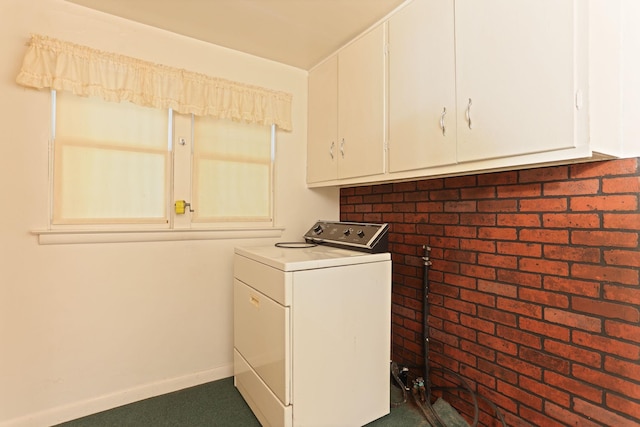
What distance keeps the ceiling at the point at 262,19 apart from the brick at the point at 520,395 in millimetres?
2080

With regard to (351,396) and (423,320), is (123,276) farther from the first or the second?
(423,320)

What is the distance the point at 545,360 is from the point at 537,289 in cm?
32

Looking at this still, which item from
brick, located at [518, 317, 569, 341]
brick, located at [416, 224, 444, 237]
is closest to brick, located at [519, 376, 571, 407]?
brick, located at [518, 317, 569, 341]

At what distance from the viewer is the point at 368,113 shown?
6.39ft

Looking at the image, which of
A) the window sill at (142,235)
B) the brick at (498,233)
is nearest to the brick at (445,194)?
the brick at (498,233)

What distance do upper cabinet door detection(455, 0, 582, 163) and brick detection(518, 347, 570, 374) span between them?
0.93 m

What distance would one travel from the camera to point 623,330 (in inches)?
47.0

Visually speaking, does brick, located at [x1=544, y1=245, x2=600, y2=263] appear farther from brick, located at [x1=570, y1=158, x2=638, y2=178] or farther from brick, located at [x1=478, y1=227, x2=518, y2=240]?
brick, located at [x1=570, y1=158, x2=638, y2=178]

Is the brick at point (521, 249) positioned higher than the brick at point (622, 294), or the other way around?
the brick at point (521, 249)

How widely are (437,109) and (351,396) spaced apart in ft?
5.03

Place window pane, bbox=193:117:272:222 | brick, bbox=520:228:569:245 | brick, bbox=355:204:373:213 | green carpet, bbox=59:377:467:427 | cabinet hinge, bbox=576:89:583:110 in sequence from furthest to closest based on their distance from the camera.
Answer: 1. brick, bbox=355:204:373:213
2. window pane, bbox=193:117:272:222
3. green carpet, bbox=59:377:467:427
4. brick, bbox=520:228:569:245
5. cabinet hinge, bbox=576:89:583:110

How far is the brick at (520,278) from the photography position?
1.45 meters

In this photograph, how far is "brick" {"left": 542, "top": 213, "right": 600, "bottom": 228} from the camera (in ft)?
4.17

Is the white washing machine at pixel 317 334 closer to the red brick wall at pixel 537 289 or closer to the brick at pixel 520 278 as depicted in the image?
the red brick wall at pixel 537 289
